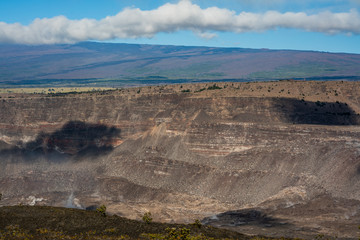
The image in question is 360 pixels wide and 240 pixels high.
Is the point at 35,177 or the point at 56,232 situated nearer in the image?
the point at 56,232

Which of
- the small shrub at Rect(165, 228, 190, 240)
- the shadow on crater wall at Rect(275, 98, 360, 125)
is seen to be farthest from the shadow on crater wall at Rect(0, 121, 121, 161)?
the small shrub at Rect(165, 228, 190, 240)

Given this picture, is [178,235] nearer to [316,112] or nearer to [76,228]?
[76,228]

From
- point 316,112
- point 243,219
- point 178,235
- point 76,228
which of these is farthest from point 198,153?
point 76,228

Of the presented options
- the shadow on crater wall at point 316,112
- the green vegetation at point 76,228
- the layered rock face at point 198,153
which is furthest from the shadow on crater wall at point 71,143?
the green vegetation at point 76,228

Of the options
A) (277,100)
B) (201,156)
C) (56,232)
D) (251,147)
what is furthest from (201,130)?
(56,232)

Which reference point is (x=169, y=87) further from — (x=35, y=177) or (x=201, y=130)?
(x=35, y=177)
